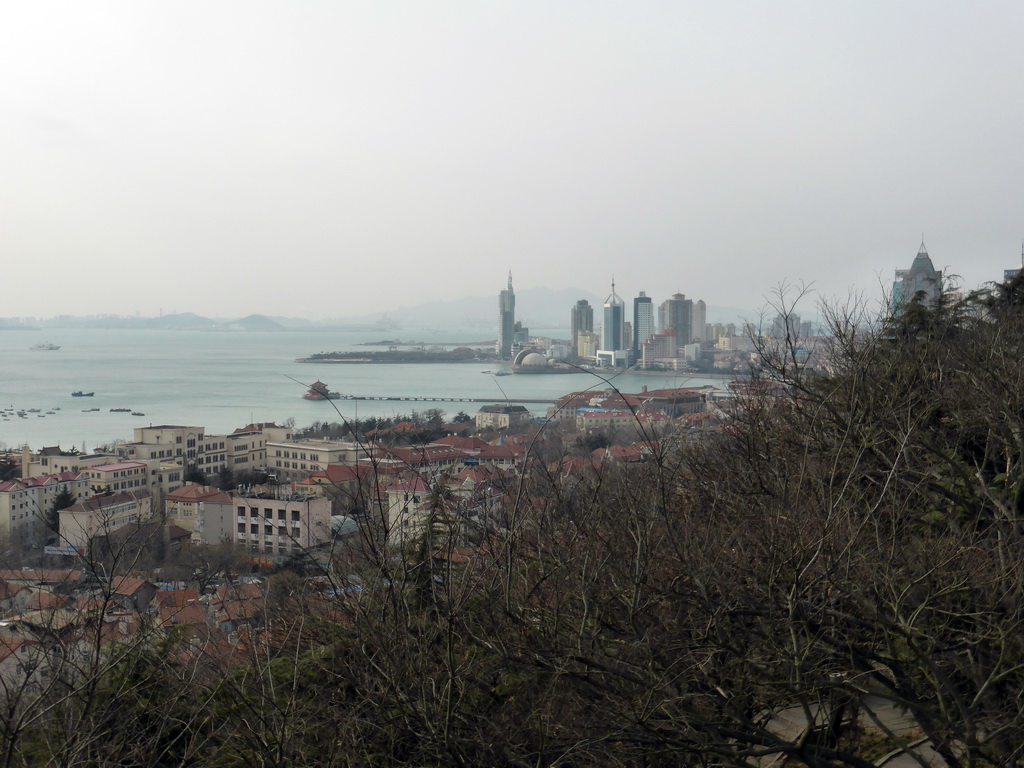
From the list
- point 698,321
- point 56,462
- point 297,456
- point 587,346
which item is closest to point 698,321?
point 698,321

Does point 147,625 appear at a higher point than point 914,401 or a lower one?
lower

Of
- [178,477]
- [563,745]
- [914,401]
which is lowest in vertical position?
[178,477]

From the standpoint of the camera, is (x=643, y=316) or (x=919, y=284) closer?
(x=919, y=284)

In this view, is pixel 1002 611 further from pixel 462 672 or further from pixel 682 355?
pixel 682 355

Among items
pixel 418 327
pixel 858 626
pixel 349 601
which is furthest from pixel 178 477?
pixel 418 327

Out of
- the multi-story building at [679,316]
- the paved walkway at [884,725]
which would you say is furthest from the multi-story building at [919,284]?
the multi-story building at [679,316]

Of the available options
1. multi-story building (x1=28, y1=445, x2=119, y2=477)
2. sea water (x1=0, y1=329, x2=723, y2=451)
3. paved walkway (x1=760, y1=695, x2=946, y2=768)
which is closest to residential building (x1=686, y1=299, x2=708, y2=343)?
sea water (x1=0, y1=329, x2=723, y2=451)

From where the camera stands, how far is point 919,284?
23.1ft

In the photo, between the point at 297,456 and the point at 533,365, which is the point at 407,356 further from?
the point at 297,456

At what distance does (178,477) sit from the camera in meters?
10.9

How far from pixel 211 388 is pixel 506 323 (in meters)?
18.8

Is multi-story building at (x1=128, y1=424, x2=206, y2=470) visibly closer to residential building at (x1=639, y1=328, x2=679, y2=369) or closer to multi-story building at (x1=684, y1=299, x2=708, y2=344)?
residential building at (x1=639, y1=328, x2=679, y2=369)

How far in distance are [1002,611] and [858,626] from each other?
1.18ft

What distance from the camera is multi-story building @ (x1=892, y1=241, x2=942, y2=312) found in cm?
526
